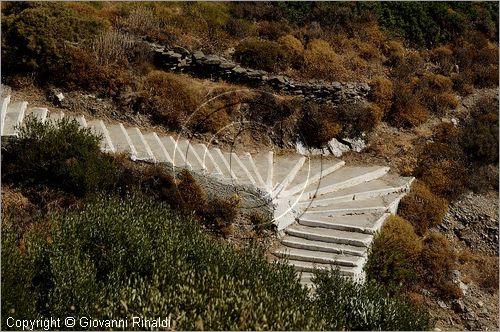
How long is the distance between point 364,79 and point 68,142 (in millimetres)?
11611

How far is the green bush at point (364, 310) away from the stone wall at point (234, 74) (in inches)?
376

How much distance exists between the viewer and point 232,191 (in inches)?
524

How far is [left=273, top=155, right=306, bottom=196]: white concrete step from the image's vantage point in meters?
14.2

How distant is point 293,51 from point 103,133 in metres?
8.27

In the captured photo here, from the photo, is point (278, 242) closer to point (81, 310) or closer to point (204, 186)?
point (204, 186)

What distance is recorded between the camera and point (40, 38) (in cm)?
1655

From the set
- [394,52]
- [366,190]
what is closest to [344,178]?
[366,190]

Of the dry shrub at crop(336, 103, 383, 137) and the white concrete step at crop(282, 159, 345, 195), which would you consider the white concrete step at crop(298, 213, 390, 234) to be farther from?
the dry shrub at crop(336, 103, 383, 137)

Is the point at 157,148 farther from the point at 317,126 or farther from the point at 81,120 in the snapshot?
the point at 317,126

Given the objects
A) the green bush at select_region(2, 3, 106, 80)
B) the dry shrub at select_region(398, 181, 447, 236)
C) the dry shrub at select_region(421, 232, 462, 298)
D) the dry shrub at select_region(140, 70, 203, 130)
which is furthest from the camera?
the dry shrub at select_region(140, 70, 203, 130)

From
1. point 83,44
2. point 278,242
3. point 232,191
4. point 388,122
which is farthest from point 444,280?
point 83,44

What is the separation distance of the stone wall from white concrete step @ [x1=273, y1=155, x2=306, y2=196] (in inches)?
107

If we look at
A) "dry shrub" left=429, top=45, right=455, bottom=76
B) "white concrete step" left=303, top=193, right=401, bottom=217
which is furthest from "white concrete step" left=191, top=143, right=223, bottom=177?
"dry shrub" left=429, top=45, right=455, bottom=76

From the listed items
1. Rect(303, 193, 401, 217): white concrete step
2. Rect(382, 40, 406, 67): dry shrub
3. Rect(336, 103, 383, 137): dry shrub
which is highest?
Rect(382, 40, 406, 67): dry shrub
